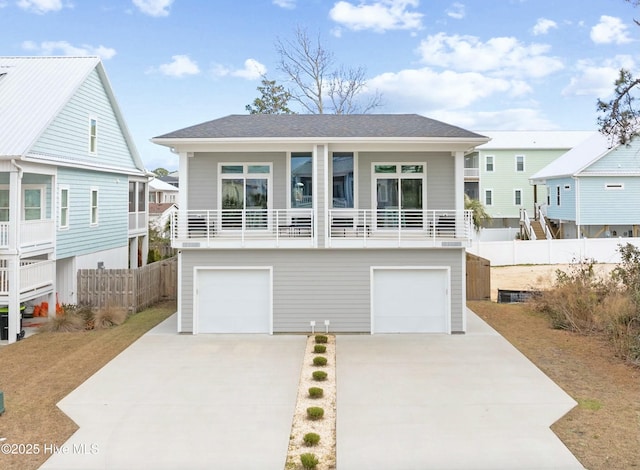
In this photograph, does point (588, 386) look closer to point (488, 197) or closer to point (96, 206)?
point (96, 206)

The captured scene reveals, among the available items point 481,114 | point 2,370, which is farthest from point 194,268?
point 481,114

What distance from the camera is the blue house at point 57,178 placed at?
13.1 m

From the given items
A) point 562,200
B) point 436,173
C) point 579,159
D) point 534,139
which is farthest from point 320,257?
point 534,139

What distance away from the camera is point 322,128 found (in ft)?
46.9

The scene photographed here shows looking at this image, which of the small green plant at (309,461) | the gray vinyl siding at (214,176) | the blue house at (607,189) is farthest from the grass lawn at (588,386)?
the blue house at (607,189)

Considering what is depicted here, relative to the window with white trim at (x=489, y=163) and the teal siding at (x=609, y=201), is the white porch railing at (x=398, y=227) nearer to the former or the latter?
the teal siding at (x=609, y=201)

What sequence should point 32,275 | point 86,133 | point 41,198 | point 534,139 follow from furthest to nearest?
point 534,139 < point 86,133 < point 41,198 < point 32,275

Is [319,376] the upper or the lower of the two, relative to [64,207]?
lower

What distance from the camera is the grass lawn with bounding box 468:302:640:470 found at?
642cm

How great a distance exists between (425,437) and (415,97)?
1195 inches

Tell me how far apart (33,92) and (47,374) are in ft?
36.5

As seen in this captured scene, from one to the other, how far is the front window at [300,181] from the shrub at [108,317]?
640cm

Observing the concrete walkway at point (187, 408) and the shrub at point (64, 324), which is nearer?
the concrete walkway at point (187, 408)

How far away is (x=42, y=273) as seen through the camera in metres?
14.4
